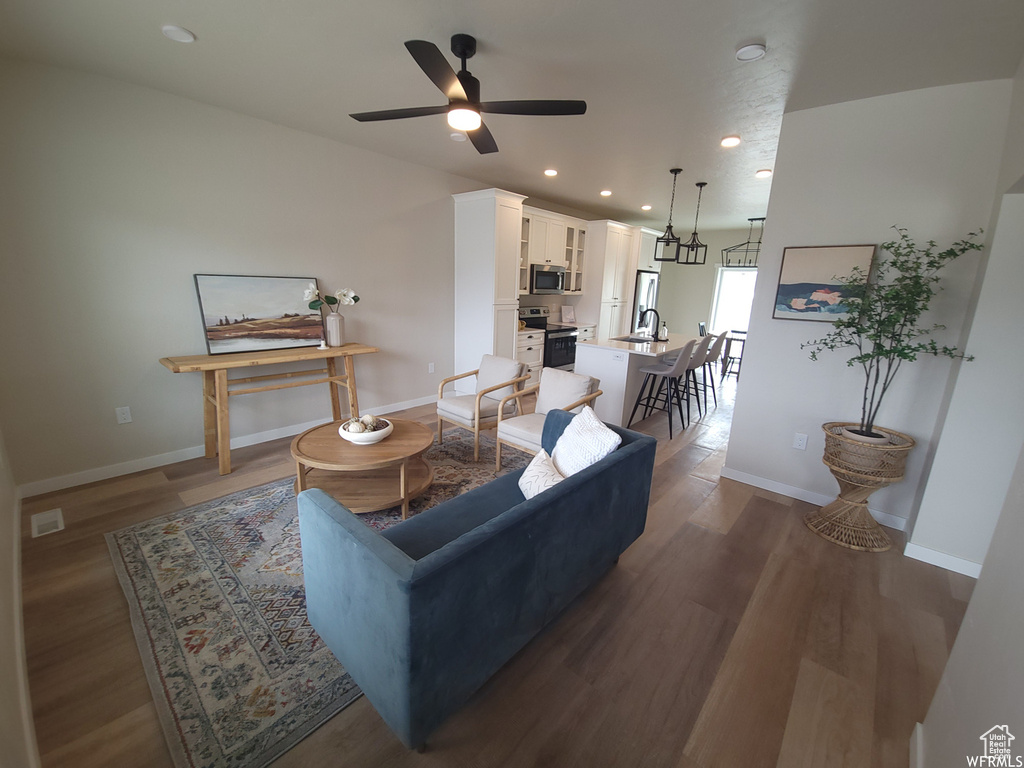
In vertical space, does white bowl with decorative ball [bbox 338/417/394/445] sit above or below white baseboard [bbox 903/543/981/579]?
above

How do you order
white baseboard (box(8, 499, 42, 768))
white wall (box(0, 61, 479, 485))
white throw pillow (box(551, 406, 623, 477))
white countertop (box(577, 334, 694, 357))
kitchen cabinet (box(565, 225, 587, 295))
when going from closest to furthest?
white baseboard (box(8, 499, 42, 768)), white throw pillow (box(551, 406, 623, 477)), white wall (box(0, 61, 479, 485)), white countertop (box(577, 334, 694, 357)), kitchen cabinet (box(565, 225, 587, 295))

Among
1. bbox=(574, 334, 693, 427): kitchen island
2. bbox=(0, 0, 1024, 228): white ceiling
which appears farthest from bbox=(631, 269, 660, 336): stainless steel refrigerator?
bbox=(0, 0, 1024, 228): white ceiling

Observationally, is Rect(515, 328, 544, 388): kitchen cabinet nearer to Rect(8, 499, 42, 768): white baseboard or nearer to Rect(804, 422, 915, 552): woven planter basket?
Rect(804, 422, 915, 552): woven planter basket

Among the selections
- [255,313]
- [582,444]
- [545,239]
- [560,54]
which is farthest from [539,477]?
[545,239]

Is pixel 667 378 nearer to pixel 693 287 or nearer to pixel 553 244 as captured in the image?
pixel 553 244

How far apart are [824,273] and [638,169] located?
2.15m

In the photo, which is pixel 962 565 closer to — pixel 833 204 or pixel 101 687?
pixel 833 204

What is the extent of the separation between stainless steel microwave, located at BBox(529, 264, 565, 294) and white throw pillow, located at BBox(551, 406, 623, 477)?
3.86 metres

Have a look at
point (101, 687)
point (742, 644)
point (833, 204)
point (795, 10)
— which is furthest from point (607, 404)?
point (101, 687)

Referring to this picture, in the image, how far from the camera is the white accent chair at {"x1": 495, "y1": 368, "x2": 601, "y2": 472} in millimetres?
2834

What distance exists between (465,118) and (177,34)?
1.50 meters

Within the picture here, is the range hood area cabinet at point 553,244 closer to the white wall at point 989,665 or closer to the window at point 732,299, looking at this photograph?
the window at point 732,299

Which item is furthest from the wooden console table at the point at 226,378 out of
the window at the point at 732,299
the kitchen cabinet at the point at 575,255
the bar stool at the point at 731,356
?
the window at the point at 732,299

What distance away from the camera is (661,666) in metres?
1.59
